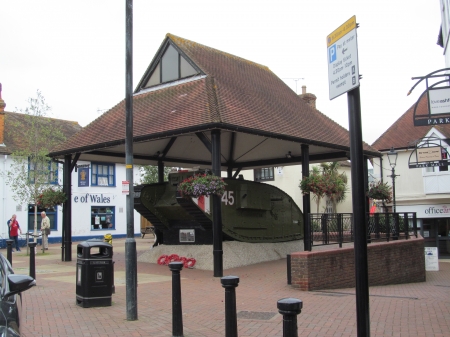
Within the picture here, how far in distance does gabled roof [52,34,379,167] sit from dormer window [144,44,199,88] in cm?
15

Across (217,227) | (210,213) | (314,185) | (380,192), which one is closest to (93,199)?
(210,213)

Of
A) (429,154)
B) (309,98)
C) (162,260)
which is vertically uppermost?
(309,98)

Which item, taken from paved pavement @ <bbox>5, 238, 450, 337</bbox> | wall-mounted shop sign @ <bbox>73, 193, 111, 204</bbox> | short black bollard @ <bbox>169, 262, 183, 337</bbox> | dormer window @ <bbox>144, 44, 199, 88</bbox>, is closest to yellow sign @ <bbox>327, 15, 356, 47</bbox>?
short black bollard @ <bbox>169, 262, 183, 337</bbox>

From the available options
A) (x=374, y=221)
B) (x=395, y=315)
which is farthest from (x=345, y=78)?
(x=374, y=221)

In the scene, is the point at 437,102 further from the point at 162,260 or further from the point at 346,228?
the point at 162,260

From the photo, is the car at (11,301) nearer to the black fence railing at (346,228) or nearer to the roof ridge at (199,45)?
the black fence railing at (346,228)

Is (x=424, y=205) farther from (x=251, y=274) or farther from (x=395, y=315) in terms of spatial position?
(x=395, y=315)

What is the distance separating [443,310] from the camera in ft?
32.9

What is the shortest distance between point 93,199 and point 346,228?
84.6 feet

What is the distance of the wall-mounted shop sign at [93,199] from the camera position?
36675mm

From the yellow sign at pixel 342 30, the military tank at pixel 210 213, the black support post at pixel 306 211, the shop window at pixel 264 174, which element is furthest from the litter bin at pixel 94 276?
the shop window at pixel 264 174

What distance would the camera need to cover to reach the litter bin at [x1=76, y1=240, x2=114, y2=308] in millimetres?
9664

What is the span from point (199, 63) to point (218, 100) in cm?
252

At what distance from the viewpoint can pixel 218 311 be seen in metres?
9.61
